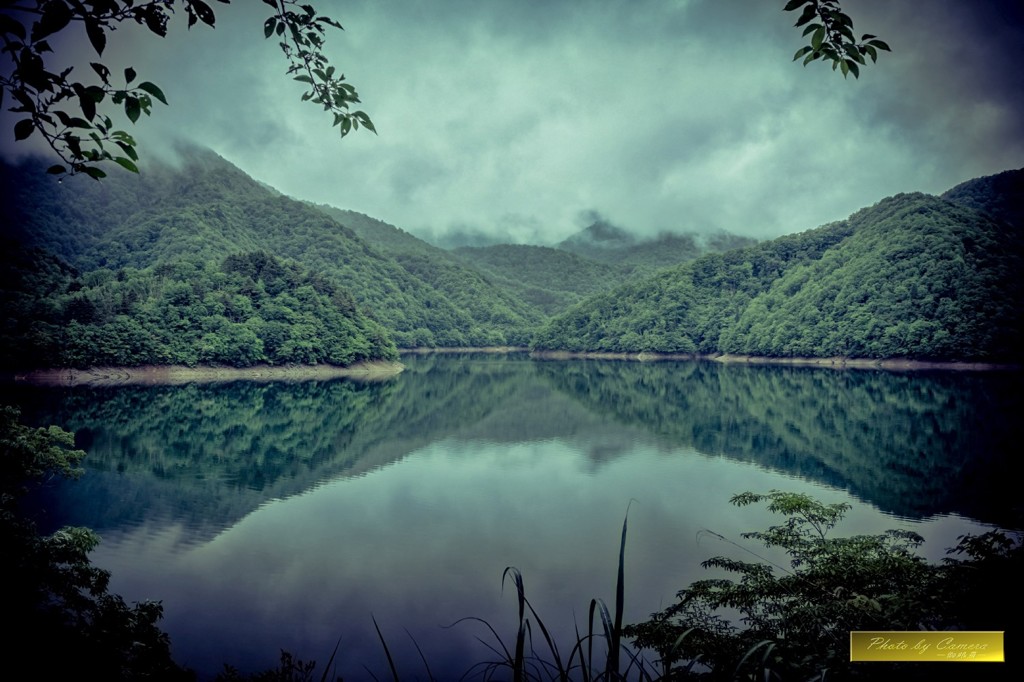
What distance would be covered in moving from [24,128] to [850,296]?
116459mm

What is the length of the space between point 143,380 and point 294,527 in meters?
55.3

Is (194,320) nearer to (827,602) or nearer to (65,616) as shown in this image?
(65,616)

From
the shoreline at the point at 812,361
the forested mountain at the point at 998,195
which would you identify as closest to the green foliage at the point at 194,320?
the shoreline at the point at 812,361

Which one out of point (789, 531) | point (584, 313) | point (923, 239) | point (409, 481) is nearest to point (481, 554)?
point (789, 531)

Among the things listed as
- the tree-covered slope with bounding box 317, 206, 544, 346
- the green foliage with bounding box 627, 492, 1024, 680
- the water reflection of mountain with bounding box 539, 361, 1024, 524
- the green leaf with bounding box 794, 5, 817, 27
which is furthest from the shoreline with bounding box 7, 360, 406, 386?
the tree-covered slope with bounding box 317, 206, 544, 346

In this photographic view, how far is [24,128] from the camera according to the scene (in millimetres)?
2518

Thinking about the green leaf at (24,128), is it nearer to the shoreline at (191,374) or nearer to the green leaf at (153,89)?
the green leaf at (153,89)

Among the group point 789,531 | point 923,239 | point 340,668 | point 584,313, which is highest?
point 923,239

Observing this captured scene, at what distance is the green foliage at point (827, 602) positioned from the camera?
5082 millimetres

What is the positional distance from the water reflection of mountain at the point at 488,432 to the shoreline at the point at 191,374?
6050 millimetres

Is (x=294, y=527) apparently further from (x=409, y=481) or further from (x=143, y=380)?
(x=143, y=380)

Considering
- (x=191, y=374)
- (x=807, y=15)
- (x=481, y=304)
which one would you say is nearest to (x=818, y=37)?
(x=807, y=15)

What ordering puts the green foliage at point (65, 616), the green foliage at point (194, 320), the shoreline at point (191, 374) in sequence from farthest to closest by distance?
the green foliage at point (194, 320) < the shoreline at point (191, 374) < the green foliage at point (65, 616)

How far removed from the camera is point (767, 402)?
149ft
